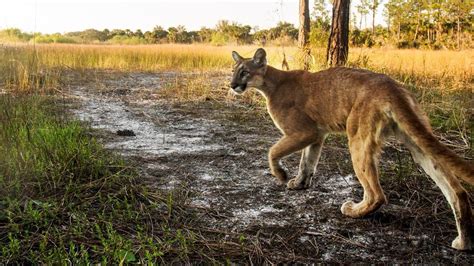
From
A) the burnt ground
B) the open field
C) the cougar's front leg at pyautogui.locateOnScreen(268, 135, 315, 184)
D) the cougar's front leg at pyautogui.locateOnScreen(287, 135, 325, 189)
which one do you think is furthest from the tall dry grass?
the cougar's front leg at pyautogui.locateOnScreen(268, 135, 315, 184)

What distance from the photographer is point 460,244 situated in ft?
8.54

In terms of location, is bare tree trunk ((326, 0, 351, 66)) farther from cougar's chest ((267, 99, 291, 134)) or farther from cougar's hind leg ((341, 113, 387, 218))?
cougar's hind leg ((341, 113, 387, 218))

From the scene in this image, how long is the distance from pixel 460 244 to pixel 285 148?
1.53 meters

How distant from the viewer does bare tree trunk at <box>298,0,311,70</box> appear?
901 centimetres

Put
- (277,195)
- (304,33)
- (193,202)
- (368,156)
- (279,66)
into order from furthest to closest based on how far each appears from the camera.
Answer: (304,33), (279,66), (277,195), (193,202), (368,156)

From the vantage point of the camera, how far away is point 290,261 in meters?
2.50

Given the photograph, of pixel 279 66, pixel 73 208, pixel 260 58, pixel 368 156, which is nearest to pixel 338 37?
pixel 279 66

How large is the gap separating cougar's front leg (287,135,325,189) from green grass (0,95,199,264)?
3.66 ft

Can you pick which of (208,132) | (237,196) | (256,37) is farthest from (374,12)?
(237,196)

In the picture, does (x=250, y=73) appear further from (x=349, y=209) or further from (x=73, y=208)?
(x=73, y=208)

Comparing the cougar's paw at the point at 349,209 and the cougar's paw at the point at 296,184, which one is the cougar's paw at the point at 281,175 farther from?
the cougar's paw at the point at 349,209

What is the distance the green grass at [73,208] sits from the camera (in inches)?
95.6

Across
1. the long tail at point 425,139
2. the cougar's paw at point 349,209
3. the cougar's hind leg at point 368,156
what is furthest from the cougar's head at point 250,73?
the long tail at point 425,139

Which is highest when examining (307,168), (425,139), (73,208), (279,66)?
(279,66)
